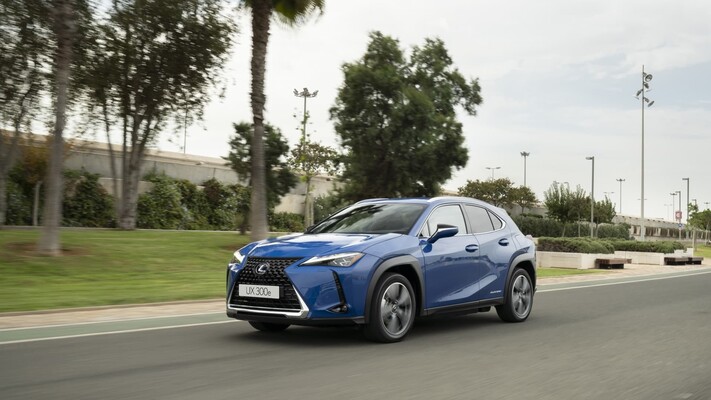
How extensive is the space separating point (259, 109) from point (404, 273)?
15713 mm

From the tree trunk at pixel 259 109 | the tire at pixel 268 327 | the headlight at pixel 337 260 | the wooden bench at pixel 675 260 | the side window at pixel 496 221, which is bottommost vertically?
the wooden bench at pixel 675 260

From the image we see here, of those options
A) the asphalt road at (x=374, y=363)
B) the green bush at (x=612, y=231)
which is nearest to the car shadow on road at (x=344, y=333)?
the asphalt road at (x=374, y=363)

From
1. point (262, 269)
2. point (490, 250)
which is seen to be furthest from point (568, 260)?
point (262, 269)

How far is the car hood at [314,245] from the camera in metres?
7.97

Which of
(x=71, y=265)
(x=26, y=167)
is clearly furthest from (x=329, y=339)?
(x=26, y=167)

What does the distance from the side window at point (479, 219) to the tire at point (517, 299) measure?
0.79m

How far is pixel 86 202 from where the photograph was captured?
3544 cm

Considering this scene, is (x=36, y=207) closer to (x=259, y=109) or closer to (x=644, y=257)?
(x=259, y=109)

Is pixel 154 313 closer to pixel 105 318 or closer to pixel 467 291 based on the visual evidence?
pixel 105 318

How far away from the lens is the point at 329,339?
8.67 meters

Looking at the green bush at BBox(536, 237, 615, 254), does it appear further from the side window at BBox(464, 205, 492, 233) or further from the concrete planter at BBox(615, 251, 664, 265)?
the side window at BBox(464, 205, 492, 233)

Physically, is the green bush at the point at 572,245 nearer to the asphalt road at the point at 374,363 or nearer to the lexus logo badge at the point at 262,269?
the asphalt road at the point at 374,363

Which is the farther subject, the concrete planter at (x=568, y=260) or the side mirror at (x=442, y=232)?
the concrete planter at (x=568, y=260)

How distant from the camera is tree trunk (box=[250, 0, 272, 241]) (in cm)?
2302
